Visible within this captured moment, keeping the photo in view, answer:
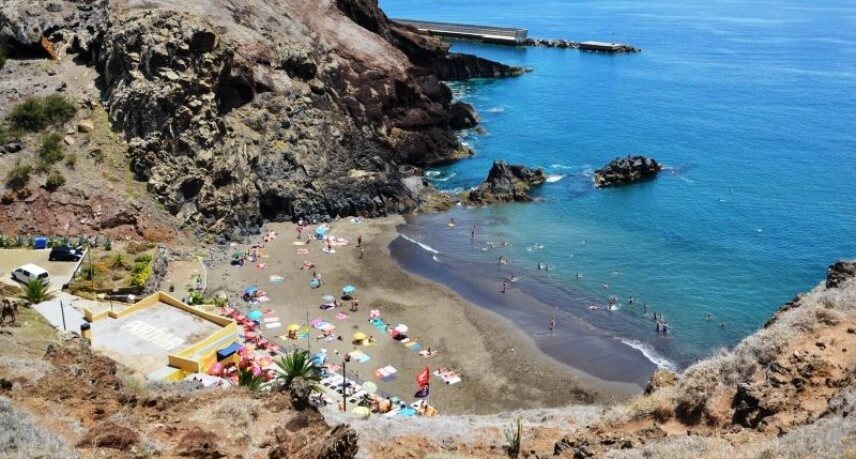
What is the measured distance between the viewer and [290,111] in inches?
2475

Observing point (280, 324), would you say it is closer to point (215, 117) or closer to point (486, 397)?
point (486, 397)

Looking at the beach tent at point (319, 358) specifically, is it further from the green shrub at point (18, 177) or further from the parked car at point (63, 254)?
the green shrub at point (18, 177)

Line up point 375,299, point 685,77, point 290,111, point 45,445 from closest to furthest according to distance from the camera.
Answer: point 45,445 → point 375,299 → point 290,111 → point 685,77

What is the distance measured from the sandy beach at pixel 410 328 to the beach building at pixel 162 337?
23.2 ft

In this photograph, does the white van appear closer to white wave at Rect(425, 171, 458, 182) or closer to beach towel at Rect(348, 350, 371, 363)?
beach towel at Rect(348, 350, 371, 363)

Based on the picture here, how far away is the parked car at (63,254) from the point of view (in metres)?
38.0

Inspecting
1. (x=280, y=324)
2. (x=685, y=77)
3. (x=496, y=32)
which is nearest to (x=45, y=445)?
(x=280, y=324)

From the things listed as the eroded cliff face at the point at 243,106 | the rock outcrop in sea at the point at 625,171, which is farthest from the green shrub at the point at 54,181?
the rock outcrop in sea at the point at 625,171

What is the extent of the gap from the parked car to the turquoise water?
25720 mm

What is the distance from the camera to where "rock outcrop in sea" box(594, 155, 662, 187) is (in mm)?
68500

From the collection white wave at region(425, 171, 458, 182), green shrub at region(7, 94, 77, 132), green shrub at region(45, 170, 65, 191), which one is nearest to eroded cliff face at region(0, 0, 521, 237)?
white wave at region(425, 171, 458, 182)

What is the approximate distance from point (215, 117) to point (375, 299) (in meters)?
22.1

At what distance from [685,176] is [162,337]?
56583mm

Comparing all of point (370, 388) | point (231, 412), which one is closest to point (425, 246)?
point (370, 388)
